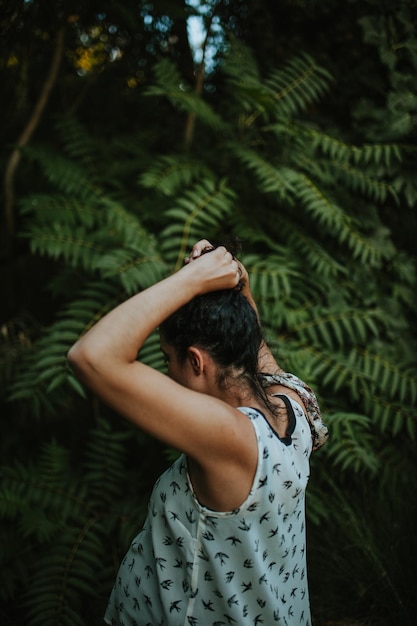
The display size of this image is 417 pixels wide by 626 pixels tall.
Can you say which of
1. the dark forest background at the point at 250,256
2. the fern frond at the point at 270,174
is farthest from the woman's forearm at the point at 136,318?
the fern frond at the point at 270,174

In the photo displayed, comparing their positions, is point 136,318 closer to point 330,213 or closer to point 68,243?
point 68,243

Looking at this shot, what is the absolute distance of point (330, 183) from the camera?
319 cm

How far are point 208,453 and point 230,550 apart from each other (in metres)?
0.32

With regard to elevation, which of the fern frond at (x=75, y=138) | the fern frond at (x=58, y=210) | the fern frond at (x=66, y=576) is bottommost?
the fern frond at (x=66, y=576)

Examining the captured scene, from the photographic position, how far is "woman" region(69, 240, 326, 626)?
42.4 inches

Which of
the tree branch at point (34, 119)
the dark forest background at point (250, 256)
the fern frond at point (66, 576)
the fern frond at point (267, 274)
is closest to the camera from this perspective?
the fern frond at point (66, 576)

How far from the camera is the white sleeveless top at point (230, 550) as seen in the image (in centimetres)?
121

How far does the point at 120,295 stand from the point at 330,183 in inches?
63.7

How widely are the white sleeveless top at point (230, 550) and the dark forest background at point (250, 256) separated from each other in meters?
0.98

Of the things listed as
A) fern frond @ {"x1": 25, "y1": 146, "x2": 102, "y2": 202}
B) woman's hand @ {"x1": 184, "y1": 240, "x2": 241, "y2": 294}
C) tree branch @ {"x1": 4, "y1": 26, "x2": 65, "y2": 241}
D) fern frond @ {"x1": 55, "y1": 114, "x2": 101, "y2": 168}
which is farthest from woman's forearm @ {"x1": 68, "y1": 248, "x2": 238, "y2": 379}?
tree branch @ {"x1": 4, "y1": 26, "x2": 65, "y2": 241}

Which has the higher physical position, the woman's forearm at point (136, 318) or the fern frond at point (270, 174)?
the fern frond at point (270, 174)

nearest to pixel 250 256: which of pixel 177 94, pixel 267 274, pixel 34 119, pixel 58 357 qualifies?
pixel 267 274

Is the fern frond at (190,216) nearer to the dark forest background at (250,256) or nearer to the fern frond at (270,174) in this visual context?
the dark forest background at (250,256)

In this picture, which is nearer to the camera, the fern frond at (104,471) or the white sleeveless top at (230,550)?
the white sleeveless top at (230,550)
